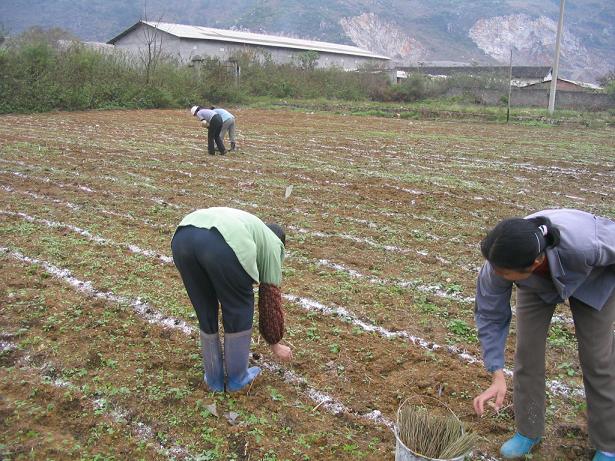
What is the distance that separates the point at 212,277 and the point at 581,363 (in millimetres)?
1768

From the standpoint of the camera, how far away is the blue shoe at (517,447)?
2656 mm

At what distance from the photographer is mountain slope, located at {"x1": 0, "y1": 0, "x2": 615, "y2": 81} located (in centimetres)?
8300

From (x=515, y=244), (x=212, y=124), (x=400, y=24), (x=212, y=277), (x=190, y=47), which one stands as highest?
(x=400, y=24)

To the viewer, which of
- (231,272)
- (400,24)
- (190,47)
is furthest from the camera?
(400,24)

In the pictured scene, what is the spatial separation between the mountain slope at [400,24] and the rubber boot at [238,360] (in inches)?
3150

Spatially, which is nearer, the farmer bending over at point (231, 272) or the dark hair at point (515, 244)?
the dark hair at point (515, 244)

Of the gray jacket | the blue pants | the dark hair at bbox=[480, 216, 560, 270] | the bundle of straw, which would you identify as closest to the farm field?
the bundle of straw

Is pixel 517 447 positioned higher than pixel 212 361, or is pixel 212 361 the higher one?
pixel 212 361

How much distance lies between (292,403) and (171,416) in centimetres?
67

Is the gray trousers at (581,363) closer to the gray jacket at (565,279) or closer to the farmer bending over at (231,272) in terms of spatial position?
the gray jacket at (565,279)

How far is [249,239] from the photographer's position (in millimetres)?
2635

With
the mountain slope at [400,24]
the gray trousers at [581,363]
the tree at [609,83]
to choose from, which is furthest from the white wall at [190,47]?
the mountain slope at [400,24]

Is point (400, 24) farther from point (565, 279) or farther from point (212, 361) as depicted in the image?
point (565, 279)

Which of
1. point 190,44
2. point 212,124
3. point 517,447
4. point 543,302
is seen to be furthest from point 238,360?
point 190,44
